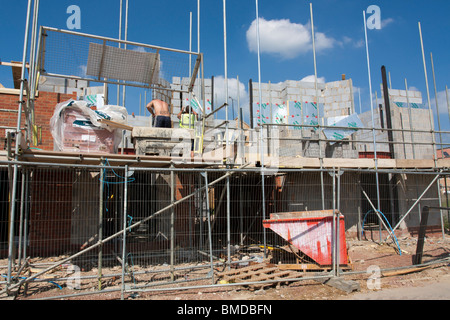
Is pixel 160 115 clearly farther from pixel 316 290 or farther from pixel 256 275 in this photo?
pixel 316 290

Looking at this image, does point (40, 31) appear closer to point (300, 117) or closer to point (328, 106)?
point (300, 117)

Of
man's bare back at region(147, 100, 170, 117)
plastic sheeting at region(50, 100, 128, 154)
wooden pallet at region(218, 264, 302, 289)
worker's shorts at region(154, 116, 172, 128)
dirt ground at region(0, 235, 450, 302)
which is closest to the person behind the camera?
dirt ground at region(0, 235, 450, 302)

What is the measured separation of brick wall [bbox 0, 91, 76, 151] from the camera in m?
8.68

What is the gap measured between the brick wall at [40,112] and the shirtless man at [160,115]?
275cm

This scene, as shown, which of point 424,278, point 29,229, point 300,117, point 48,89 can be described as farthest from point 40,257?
point 300,117

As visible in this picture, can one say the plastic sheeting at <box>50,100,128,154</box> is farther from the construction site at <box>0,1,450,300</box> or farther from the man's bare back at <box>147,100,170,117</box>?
the man's bare back at <box>147,100,170,117</box>

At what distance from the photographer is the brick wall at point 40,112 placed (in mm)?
8680

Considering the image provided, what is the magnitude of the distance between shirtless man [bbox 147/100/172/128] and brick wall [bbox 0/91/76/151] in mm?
2745

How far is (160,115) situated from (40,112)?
3659mm

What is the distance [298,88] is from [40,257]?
47.2 feet

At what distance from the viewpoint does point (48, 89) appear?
10867 mm

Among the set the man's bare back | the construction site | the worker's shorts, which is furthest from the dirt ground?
the man's bare back

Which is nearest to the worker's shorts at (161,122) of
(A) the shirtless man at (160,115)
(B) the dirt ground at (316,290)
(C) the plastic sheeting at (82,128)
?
(A) the shirtless man at (160,115)

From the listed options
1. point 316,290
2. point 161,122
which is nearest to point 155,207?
point 161,122
